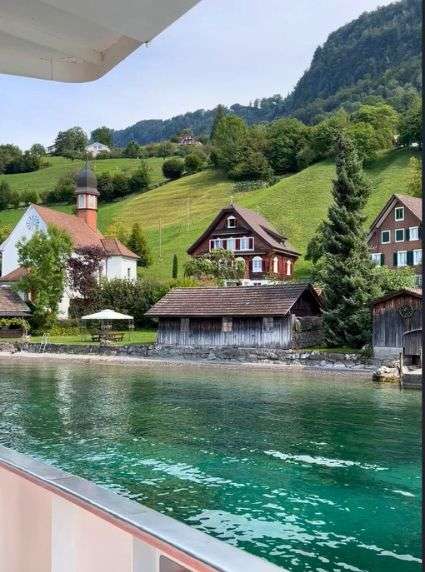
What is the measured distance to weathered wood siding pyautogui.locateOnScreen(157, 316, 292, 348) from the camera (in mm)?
10367

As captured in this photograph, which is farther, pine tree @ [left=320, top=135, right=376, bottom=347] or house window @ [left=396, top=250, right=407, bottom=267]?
house window @ [left=396, top=250, right=407, bottom=267]

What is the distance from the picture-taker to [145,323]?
12.8m

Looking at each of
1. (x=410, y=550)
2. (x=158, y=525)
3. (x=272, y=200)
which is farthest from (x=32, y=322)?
(x=158, y=525)

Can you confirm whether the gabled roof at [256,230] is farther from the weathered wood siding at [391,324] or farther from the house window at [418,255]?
the weathered wood siding at [391,324]

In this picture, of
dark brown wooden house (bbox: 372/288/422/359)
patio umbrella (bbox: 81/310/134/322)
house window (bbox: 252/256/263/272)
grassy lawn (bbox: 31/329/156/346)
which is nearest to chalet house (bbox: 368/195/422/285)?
dark brown wooden house (bbox: 372/288/422/359)

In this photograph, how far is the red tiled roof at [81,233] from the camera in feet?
46.3

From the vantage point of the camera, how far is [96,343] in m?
11.2

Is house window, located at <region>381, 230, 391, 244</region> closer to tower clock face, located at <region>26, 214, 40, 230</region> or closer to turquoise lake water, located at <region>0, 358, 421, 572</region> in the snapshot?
turquoise lake water, located at <region>0, 358, 421, 572</region>

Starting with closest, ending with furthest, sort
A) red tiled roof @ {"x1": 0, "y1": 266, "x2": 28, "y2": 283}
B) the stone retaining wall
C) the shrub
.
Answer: the stone retaining wall, red tiled roof @ {"x1": 0, "y1": 266, "x2": 28, "y2": 283}, the shrub

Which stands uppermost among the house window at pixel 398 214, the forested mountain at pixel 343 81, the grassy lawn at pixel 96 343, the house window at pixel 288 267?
the forested mountain at pixel 343 81

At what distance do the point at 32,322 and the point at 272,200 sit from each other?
637 cm

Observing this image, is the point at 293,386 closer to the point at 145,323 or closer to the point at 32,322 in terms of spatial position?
the point at 145,323

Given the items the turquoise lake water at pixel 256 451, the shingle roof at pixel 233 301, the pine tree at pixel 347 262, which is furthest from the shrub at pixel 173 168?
the turquoise lake water at pixel 256 451

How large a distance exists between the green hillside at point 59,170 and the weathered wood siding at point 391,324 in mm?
7562
